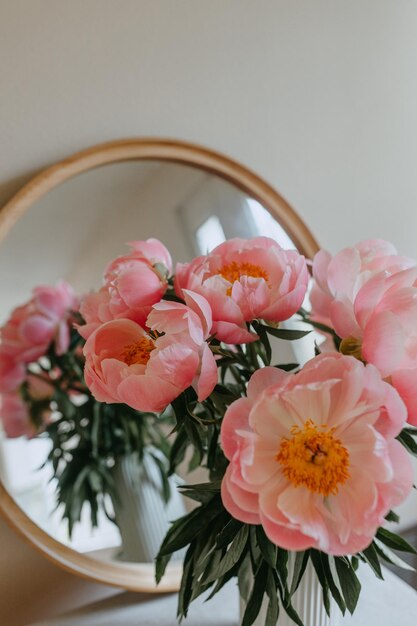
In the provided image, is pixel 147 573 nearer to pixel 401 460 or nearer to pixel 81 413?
pixel 81 413

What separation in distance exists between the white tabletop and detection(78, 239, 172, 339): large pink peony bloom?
46 centimetres

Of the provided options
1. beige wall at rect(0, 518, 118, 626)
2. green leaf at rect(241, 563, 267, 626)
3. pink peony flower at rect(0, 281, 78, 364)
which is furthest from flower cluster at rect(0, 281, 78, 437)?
green leaf at rect(241, 563, 267, 626)

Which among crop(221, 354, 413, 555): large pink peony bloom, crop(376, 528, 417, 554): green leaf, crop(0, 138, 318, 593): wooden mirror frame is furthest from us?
crop(0, 138, 318, 593): wooden mirror frame

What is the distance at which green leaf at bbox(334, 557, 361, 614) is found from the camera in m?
0.56

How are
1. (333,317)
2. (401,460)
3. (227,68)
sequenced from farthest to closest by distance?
(227,68)
(333,317)
(401,460)

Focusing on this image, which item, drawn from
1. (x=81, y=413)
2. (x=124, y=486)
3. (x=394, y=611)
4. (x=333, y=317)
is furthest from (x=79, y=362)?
(x=394, y=611)

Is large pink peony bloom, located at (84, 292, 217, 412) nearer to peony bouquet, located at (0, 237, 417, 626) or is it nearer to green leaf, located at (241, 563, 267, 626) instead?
peony bouquet, located at (0, 237, 417, 626)

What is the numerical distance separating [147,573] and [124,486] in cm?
12

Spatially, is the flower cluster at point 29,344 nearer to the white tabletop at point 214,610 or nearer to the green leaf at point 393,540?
the white tabletop at point 214,610

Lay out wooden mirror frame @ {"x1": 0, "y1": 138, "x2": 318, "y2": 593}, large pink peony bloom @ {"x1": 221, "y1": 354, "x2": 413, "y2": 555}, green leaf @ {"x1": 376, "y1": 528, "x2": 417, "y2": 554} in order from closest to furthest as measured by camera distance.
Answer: large pink peony bloom @ {"x1": 221, "y1": 354, "x2": 413, "y2": 555}
green leaf @ {"x1": 376, "y1": 528, "x2": 417, "y2": 554}
wooden mirror frame @ {"x1": 0, "y1": 138, "x2": 318, "y2": 593}

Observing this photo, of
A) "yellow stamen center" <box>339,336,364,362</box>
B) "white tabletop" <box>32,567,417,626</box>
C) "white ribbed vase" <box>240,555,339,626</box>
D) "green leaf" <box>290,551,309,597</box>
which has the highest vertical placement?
"yellow stamen center" <box>339,336,364,362</box>

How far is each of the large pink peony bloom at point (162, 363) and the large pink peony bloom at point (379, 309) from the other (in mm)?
135

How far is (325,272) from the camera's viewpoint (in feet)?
2.19

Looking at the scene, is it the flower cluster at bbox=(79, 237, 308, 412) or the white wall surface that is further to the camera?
the white wall surface
